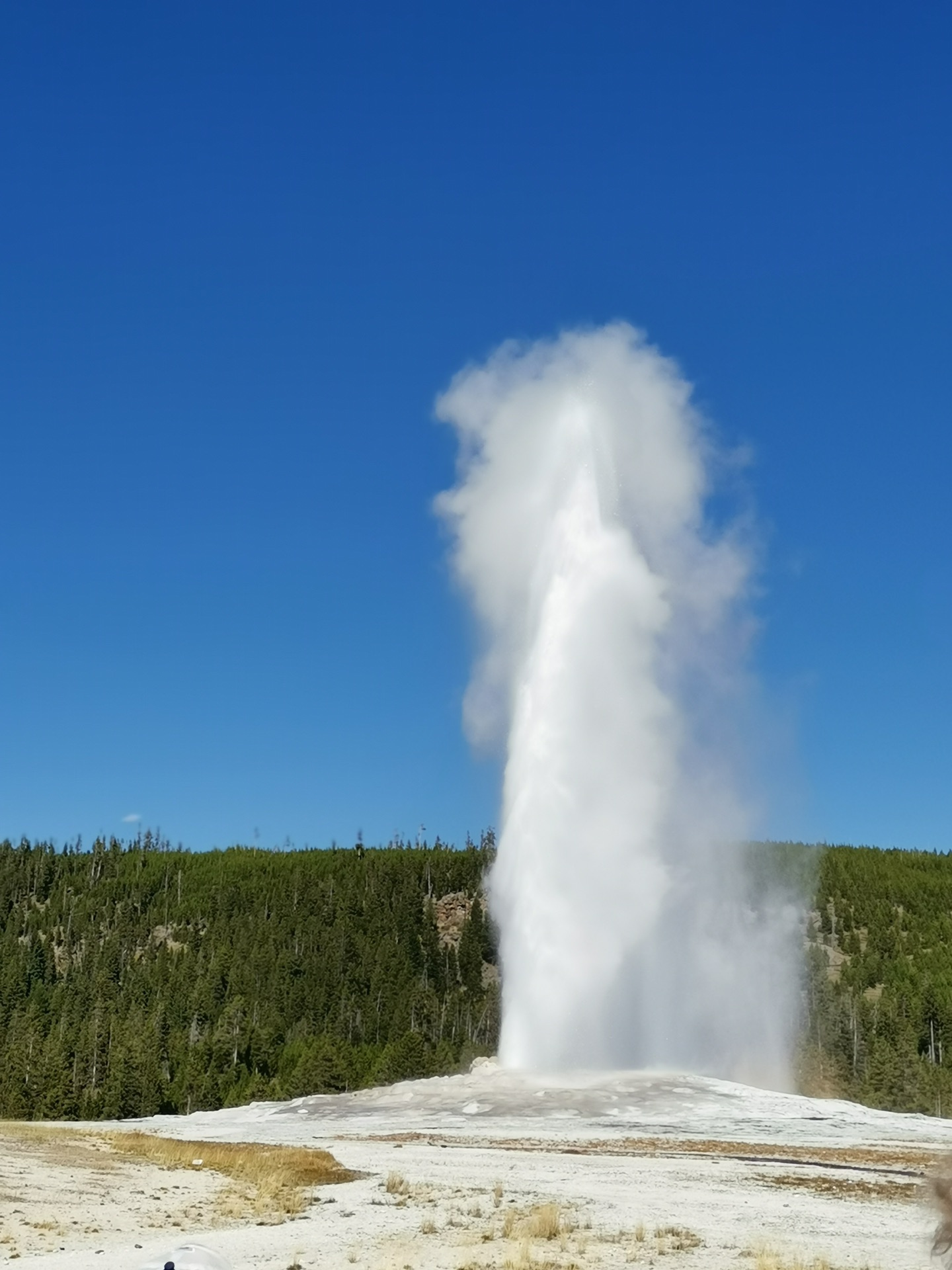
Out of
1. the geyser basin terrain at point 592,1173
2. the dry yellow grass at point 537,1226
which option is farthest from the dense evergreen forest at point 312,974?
the dry yellow grass at point 537,1226

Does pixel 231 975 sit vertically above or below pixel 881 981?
below

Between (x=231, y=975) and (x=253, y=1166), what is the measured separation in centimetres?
11346

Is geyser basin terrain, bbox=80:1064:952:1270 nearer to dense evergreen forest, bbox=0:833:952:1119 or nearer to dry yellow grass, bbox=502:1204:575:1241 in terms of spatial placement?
dry yellow grass, bbox=502:1204:575:1241

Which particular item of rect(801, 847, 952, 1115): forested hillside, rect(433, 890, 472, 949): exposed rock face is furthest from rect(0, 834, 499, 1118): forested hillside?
rect(801, 847, 952, 1115): forested hillside

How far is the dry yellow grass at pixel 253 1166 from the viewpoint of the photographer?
21.0 m

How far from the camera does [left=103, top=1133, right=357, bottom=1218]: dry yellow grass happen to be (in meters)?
21.0

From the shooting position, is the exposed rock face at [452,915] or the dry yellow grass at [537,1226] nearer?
the dry yellow grass at [537,1226]

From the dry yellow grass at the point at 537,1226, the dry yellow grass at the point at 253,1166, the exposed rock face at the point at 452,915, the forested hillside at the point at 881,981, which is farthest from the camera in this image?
the exposed rock face at the point at 452,915

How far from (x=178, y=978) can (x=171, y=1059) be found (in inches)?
1042

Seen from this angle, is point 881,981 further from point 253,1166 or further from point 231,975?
point 253,1166

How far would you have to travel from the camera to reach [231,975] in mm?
135000

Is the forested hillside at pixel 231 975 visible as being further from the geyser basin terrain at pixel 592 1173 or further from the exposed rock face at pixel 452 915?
the geyser basin terrain at pixel 592 1173

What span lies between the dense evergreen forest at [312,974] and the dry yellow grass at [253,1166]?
40080 mm

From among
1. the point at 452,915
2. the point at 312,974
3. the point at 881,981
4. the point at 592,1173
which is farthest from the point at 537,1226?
the point at 452,915
